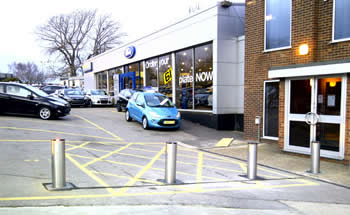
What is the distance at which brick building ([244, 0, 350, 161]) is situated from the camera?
816 centimetres

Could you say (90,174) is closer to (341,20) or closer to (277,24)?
(341,20)

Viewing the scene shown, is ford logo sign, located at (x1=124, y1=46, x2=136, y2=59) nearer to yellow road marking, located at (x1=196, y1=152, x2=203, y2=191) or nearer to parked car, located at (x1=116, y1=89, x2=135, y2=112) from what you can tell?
parked car, located at (x1=116, y1=89, x2=135, y2=112)

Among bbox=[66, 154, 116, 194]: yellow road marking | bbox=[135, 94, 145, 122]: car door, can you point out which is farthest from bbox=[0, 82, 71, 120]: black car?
bbox=[66, 154, 116, 194]: yellow road marking

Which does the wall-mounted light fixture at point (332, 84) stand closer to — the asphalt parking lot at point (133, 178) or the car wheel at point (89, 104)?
the asphalt parking lot at point (133, 178)

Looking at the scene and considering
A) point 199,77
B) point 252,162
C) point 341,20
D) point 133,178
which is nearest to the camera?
point 133,178

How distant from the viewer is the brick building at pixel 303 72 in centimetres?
816

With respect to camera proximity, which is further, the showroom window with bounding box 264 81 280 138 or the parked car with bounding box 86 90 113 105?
the parked car with bounding box 86 90 113 105

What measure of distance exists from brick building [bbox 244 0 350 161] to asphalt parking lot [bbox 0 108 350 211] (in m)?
2.09

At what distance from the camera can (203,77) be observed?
15461 mm

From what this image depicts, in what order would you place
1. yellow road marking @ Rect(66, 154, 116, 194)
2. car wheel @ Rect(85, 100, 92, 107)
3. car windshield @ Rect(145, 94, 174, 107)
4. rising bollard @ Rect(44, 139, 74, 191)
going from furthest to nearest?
car wheel @ Rect(85, 100, 92, 107) → car windshield @ Rect(145, 94, 174, 107) → yellow road marking @ Rect(66, 154, 116, 194) → rising bollard @ Rect(44, 139, 74, 191)

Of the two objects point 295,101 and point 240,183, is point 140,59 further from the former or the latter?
point 240,183

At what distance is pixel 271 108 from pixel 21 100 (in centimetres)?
1098

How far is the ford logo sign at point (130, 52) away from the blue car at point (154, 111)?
927 centimetres

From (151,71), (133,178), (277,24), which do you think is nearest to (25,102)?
(133,178)
